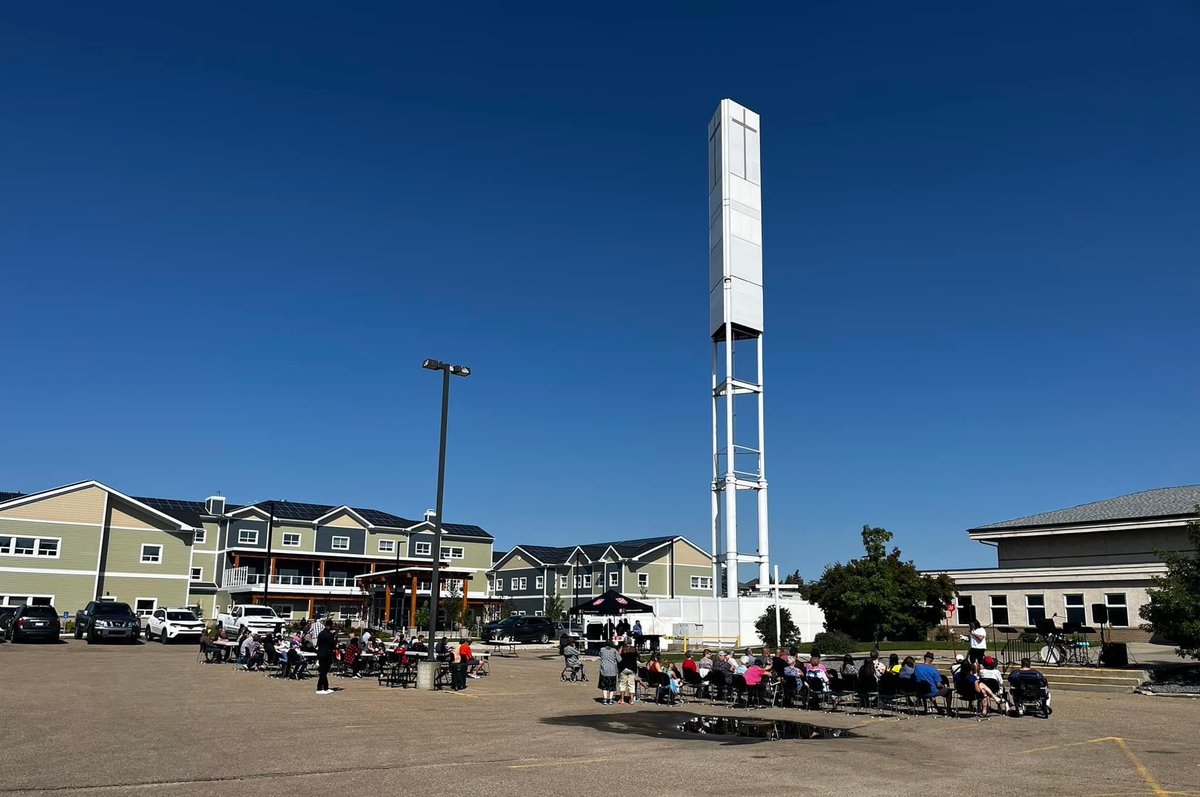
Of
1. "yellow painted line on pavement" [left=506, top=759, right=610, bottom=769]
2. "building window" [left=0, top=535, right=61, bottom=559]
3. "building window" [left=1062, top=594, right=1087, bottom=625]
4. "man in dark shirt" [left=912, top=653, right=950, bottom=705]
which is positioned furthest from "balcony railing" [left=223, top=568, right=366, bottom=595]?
"yellow painted line on pavement" [left=506, top=759, right=610, bottom=769]

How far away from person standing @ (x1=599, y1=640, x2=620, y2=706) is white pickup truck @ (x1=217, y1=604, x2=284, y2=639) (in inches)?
1016

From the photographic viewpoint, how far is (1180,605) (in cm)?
2273

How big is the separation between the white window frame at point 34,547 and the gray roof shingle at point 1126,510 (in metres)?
51.6

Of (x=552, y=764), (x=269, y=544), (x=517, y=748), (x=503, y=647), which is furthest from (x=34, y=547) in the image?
(x=552, y=764)

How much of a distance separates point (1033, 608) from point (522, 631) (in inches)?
1021

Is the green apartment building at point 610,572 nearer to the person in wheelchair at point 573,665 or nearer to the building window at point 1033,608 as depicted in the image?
the building window at point 1033,608

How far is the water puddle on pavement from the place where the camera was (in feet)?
49.1

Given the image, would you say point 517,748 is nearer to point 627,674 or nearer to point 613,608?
point 627,674

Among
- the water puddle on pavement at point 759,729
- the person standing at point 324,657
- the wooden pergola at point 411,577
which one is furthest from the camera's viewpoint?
the wooden pergola at point 411,577

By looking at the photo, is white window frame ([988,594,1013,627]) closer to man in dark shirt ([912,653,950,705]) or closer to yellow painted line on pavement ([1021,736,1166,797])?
man in dark shirt ([912,653,950,705])

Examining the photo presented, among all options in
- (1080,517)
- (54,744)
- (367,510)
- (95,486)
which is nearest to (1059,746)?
(54,744)

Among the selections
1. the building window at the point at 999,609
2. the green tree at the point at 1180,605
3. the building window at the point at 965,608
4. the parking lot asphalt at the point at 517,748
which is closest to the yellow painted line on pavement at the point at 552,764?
the parking lot asphalt at the point at 517,748

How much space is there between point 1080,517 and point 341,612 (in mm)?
47644

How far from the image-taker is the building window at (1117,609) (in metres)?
42.8
